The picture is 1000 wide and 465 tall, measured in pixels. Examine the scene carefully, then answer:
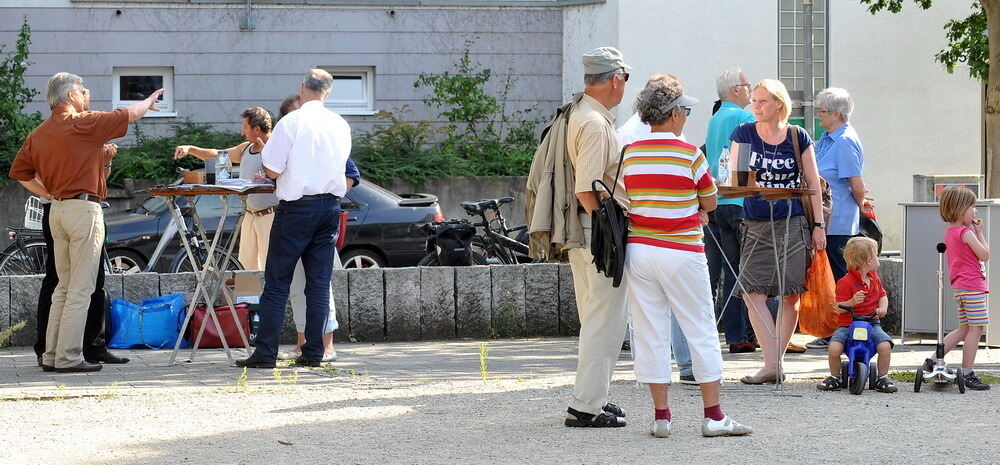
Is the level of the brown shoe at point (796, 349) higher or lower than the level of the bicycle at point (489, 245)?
lower

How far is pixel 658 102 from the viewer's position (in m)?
6.33

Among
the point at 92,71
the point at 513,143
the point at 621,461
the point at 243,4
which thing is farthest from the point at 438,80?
the point at 621,461

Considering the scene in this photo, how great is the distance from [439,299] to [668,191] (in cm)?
490

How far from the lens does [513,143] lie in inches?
844

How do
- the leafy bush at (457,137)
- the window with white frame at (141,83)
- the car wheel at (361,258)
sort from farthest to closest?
the window with white frame at (141,83)
the leafy bush at (457,137)
the car wheel at (361,258)

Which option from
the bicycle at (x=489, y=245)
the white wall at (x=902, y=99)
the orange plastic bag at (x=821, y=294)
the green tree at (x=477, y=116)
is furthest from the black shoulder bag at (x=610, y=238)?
the white wall at (x=902, y=99)

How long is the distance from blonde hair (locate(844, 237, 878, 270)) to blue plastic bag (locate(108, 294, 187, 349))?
15.7 feet

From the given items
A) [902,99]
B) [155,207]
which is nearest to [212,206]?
[155,207]

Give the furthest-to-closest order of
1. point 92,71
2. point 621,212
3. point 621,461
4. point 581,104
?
point 92,71 < point 581,104 < point 621,212 < point 621,461

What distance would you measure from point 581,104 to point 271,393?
240cm

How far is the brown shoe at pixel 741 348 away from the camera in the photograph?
32.0 ft

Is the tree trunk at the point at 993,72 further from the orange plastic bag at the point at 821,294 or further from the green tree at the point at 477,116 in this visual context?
the green tree at the point at 477,116

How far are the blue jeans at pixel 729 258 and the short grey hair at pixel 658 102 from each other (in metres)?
3.29

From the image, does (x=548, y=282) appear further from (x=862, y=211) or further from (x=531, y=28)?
(x=531, y=28)
